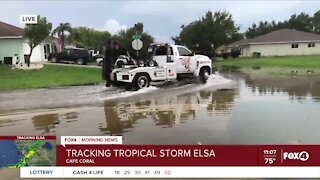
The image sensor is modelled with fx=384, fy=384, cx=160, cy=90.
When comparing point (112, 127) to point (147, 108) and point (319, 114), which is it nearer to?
point (147, 108)

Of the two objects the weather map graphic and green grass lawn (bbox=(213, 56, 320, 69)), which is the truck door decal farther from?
the weather map graphic

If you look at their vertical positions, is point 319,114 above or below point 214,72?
below

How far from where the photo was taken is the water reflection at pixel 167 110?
18.9 feet

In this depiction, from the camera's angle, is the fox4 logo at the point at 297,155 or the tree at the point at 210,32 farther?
the tree at the point at 210,32

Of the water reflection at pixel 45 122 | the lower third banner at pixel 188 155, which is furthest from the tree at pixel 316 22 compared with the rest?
the water reflection at pixel 45 122

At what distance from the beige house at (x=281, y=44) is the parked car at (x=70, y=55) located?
2276 millimetres

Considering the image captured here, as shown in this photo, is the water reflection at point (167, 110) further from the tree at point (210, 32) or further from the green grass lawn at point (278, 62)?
the tree at point (210, 32)

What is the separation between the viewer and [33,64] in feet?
18.4

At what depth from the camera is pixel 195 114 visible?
20.3 feet

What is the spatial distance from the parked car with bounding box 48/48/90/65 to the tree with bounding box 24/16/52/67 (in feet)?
1.23

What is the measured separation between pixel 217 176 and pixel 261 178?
18.8 inches

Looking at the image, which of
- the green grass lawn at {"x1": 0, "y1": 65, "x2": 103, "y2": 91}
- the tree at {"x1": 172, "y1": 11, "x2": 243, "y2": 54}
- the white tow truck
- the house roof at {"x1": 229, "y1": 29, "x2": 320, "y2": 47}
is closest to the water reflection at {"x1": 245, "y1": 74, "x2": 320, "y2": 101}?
the house roof at {"x1": 229, "y1": 29, "x2": 320, "y2": 47}

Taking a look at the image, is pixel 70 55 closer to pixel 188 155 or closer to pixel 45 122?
pixel 45 122

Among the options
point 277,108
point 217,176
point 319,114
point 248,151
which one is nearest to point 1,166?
point 217,176
